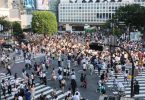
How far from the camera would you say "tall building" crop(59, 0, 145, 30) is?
147875 mm

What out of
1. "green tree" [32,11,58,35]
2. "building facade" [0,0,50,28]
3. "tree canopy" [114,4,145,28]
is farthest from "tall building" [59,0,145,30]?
"tree canopy" [114,4,145,28]

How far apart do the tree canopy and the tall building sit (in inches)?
2177

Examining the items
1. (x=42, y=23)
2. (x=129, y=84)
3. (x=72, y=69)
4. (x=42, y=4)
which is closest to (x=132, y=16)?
(x=42, y=23)

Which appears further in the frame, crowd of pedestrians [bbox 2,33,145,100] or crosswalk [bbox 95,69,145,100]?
crosswalk [bbox 95,69,145,100]

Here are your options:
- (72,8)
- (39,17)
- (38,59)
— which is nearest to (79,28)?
(72,8)

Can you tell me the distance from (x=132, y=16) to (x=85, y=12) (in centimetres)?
6203

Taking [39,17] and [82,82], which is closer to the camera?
[82,82]

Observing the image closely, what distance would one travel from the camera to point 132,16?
88062 millimetres

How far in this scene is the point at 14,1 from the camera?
120 metres

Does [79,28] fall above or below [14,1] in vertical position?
below

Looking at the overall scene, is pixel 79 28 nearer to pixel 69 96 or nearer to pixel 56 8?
pixel 56 8

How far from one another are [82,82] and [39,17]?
64013 mm

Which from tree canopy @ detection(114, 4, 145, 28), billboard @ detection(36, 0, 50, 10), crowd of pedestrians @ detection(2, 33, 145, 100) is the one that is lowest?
crowd of pedestrians @ detection(2, 33, 145, 100)

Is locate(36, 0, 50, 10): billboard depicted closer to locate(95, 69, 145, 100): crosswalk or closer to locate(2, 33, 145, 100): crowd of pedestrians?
locate(2, 33, 145, 100): crowd of pedestrians
